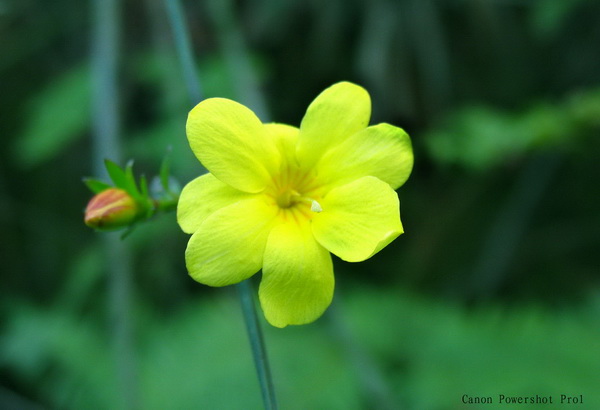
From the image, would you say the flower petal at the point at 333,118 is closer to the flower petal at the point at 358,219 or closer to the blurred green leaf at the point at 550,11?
the flower petal at the point at 358,219

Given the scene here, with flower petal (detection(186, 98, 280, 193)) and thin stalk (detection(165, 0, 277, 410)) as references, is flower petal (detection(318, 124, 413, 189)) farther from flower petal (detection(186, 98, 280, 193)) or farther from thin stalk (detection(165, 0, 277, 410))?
thin stalk (detection(165, 0, 277, 410))

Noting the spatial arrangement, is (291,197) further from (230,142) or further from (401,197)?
(401,197)

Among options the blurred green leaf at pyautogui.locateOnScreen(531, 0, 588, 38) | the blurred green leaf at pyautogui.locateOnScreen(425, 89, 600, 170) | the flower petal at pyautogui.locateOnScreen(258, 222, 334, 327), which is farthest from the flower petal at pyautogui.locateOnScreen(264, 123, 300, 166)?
the blurred green leaf at pyautogui.locateOnScreen(531, 0, 588, 38)

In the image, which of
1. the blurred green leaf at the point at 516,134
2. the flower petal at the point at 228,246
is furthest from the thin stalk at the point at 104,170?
the blurred green leaf at the point at 516,134

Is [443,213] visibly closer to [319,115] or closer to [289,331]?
[289,331]

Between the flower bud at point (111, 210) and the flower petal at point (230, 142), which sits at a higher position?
the flower petal at point (230, 142)

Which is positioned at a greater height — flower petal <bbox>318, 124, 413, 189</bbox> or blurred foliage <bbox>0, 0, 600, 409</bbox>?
flower petal <bbox>318, 124, 413, 189</bbox>
